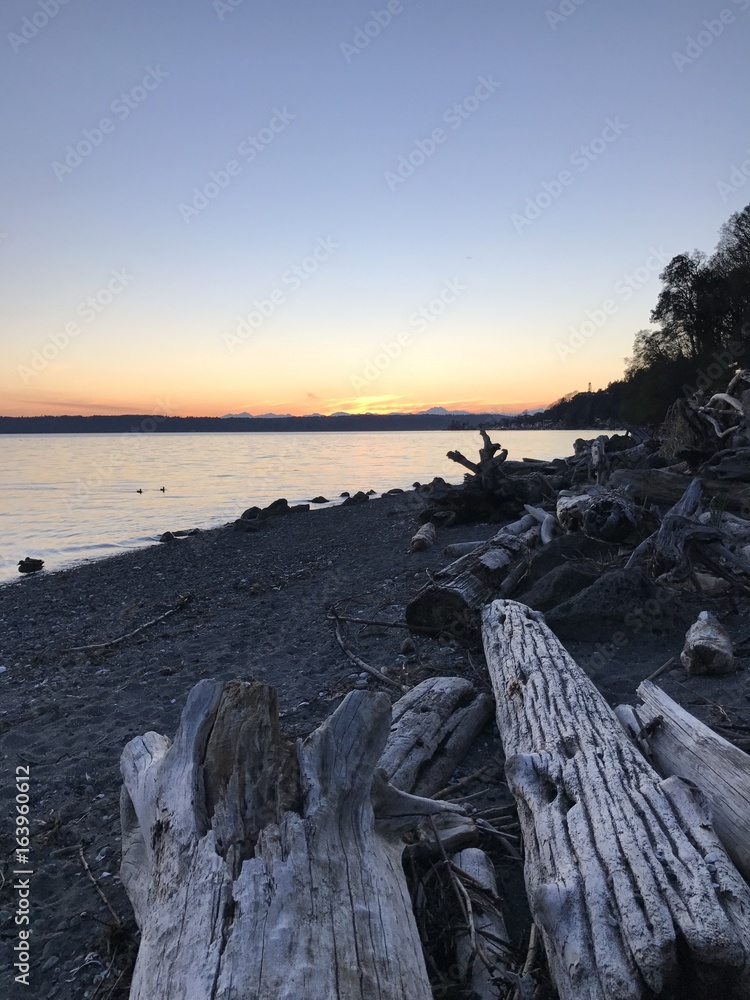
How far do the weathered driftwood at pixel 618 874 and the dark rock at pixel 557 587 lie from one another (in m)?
3.14

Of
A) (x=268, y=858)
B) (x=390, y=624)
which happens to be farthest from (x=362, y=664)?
(x=268, y=858)

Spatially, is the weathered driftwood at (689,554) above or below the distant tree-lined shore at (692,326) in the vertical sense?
below

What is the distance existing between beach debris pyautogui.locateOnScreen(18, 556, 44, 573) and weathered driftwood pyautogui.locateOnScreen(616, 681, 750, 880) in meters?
13.7

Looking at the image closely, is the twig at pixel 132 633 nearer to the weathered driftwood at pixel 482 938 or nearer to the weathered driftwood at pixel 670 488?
the weathered driftwood at pixel 482 938

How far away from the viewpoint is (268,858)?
2109 millimetres

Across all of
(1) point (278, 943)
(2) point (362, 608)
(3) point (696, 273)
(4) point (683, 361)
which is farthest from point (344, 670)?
(3) point (696, 273)

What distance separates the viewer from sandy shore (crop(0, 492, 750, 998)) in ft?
9.78

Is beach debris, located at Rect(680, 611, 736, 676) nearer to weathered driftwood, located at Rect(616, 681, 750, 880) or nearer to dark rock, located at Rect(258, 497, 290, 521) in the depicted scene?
weathered driftwood, located at Rect(616, 681, 750, 880)

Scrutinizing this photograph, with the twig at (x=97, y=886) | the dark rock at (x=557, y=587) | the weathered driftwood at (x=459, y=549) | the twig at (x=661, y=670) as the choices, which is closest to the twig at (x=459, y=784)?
the twig at (x=97, y=886)

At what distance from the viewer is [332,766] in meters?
2.54

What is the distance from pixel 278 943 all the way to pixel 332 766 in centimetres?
76

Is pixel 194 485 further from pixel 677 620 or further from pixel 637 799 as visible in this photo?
pixel 637 799

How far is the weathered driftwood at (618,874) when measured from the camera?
179 cm

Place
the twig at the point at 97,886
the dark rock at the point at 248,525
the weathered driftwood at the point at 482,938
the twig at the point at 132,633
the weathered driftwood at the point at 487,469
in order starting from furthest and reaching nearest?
the dark rock at the point at 248,525 < the weathered driftwood at the point at 487,469 < the twig at the point at 132,633 < the twig at the point at 97,886 < the weathered driftwood at the point at 482,938
